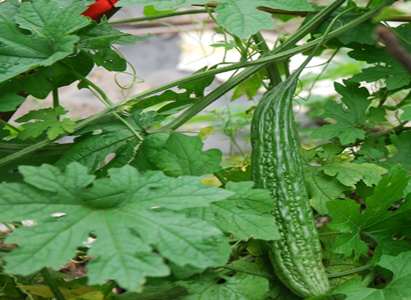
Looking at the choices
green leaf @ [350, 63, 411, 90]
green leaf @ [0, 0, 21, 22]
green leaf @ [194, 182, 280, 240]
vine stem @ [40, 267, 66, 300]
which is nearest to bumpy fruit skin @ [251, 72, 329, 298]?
green leaf @ [194, 182, 280, 240]

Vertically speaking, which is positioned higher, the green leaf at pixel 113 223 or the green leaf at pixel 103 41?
the green leaf at pixel 103 41

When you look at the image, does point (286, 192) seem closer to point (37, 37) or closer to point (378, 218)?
point (378, 218)

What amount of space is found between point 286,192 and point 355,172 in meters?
0.29

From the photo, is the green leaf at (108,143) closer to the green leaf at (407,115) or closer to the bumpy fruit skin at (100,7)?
the bumpy fruit skin at (100,7)

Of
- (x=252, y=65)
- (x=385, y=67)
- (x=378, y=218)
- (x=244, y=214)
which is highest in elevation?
(x=252, y=65)

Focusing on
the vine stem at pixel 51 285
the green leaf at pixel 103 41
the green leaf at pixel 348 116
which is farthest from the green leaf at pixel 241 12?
the vine stem at pixel 51 285

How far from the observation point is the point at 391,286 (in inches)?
49.4

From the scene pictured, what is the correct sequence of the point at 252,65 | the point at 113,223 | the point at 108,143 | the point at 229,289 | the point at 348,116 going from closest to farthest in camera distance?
the point at 113,223 < the point at 229,289 < the point at 108,143 < the point at 252,65 < the point at 348,116

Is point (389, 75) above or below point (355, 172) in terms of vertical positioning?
above

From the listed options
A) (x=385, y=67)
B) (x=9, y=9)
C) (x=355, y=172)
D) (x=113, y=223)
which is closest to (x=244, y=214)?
(x=113, y=223)

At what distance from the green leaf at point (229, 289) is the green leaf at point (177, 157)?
323 millimetres

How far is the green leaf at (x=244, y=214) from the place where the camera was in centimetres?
122

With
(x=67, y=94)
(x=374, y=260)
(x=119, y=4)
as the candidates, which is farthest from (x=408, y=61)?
(x=67, y=94)

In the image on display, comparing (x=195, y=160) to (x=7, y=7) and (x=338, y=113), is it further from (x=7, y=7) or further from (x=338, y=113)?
(x=7, y=7)
